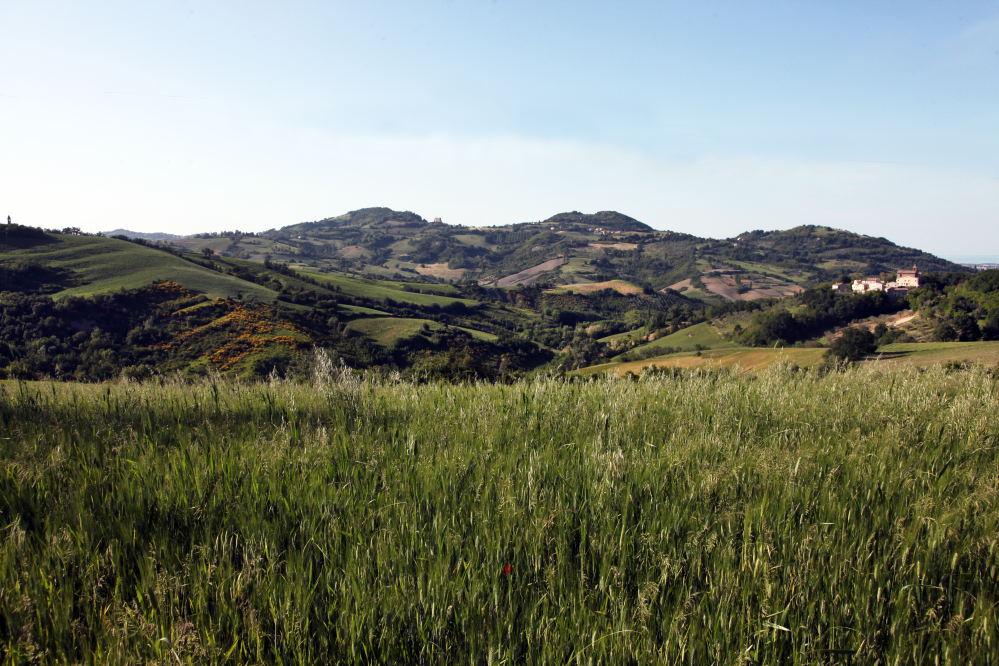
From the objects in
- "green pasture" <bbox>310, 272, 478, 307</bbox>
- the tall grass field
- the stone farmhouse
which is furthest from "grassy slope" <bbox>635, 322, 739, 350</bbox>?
the tall grass field

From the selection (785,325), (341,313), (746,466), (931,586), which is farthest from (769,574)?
(785,325)

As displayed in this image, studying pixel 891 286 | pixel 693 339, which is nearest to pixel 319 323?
pixel 693 339

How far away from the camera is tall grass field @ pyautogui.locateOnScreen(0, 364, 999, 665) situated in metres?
1.59

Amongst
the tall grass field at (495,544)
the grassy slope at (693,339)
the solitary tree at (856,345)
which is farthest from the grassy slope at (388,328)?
the tall grass field at (495,544)

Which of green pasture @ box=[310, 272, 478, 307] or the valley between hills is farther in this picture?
green pasture @ box=[310, 272, 478, 307]

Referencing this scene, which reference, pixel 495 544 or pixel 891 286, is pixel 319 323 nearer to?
pixel 495 544

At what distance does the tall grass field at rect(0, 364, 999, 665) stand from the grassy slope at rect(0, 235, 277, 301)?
9674 cm

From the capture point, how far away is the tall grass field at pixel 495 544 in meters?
1.59

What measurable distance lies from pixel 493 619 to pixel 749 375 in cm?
546

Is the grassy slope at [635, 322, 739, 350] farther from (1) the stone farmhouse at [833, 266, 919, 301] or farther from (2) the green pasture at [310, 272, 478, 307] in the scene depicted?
(2) the green pasture at [310, 272, 478, 307]

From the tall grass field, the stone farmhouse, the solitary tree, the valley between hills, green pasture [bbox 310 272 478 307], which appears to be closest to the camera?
the tall grass field

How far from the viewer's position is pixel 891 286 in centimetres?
9544

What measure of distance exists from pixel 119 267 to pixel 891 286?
481 feet

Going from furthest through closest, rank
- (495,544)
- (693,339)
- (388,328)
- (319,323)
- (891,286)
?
1. (693,339)
2. (891,286)
3. (388,328)
4. (319,323)
5. (495,544)
